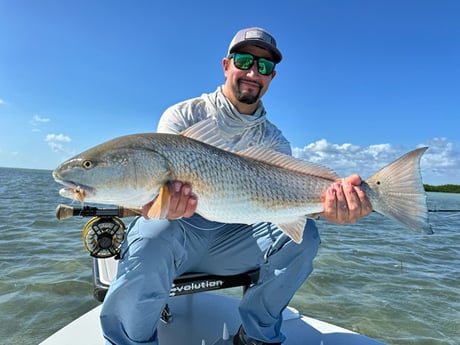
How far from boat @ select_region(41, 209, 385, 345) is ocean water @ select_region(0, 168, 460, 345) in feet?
4.19

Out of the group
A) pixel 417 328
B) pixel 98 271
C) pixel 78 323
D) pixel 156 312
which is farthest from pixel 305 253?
pixel 417 328

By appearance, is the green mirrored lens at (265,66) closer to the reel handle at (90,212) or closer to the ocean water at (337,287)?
the reel handle at (90,212)

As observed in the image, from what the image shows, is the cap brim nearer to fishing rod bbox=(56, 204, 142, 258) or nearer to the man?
the man

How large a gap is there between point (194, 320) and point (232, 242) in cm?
106

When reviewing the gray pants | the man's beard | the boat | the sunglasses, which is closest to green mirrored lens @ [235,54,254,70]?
the sunglasses

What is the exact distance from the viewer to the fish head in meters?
2.01

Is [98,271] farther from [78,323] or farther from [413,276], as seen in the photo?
[413,276]

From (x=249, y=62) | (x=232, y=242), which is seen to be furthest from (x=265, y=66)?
(x=232, y=242)

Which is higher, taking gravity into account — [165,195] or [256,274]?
[165,195]

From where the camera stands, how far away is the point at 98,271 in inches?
118

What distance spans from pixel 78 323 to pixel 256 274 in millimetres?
1604

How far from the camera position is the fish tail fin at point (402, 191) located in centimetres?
230

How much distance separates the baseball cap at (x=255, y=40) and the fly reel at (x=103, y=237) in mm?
1787

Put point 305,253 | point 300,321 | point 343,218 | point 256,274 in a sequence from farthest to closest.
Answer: point 300,321
point 256,274
point 305,253
point 343,218
